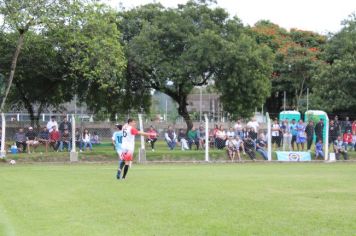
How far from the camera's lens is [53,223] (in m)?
9.36

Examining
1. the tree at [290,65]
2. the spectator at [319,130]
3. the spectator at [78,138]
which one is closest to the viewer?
the spectator at [78,138]

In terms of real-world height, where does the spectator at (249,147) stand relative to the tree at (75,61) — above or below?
below

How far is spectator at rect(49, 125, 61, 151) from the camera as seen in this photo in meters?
29.5

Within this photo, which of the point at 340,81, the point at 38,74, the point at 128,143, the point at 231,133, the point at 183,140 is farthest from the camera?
the point at 340,81

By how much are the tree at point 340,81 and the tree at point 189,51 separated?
32.7 feet

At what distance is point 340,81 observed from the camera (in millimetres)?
46969

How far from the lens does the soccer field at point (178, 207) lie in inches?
348

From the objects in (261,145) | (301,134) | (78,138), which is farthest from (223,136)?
(78,138)

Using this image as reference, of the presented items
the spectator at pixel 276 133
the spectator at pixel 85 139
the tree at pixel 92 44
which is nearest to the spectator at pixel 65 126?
the spectator at pixel 85 139

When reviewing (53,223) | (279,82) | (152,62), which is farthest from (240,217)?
(279,82)

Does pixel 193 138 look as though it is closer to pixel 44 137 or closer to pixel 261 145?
pixel 261 145

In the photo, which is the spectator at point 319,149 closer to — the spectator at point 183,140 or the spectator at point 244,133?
the spectator at point 244,133

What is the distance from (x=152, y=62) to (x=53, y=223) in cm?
2669

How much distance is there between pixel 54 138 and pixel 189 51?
1033 cm
